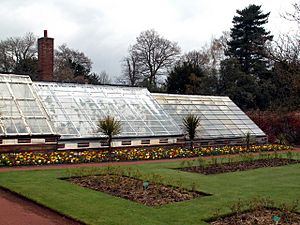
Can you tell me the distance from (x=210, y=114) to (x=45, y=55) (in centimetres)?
947

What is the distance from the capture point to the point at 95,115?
56.2 ft

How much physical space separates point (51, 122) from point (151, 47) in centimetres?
3216

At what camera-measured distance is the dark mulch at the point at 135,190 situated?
26.9 ft

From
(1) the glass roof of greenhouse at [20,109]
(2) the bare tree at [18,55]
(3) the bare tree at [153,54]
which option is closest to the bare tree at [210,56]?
(3) the bare tree at [153,54]

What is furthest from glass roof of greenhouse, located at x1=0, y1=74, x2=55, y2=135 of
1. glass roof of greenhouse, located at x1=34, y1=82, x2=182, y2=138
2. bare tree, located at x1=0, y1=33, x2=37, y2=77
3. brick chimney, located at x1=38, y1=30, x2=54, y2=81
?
bare tree, located at x1=0, y1=33, x2=37, y2=77

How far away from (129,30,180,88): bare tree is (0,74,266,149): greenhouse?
2377 centimetres

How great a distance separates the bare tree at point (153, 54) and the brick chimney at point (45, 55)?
2496 cm

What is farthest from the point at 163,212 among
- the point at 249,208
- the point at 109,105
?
the point at 109,105

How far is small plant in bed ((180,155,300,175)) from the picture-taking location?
41.3 feet

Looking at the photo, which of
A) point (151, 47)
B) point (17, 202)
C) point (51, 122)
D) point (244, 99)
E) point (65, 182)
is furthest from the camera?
point (151, 47)

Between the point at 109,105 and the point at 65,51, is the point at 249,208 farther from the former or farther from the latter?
the point at 65,51

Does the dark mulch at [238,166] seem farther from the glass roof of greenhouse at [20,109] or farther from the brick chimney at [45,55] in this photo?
the brick chimney at [45,55]

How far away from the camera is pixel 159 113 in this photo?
19.4 meters

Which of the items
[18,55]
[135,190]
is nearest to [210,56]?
[18,55]
